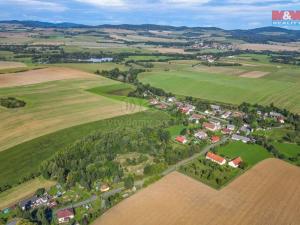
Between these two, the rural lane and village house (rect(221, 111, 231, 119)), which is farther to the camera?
village house (rect(221, 111, 231, 119))

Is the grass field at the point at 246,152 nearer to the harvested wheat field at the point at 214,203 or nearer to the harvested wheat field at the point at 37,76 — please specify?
the harvested wheat field at the point at 214,203

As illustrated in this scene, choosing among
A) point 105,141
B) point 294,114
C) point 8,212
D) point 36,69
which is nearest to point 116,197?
point 8,212

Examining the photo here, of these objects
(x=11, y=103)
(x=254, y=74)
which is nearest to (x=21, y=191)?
(x=11, y=103)

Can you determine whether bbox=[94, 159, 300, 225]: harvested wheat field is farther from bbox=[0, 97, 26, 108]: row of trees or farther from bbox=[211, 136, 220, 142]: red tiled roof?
bbox=[0, 97, 26, 108]: row of trees

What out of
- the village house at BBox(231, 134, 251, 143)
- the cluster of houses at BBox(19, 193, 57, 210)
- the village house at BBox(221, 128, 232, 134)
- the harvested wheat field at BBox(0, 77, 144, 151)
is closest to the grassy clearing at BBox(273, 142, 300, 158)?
the village house at BBox(231, 134, 251, 143)

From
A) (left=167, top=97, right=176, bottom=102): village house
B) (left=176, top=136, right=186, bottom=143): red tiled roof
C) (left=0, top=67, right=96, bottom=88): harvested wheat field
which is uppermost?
(left=0, top=67, right=96, bottom=88): harvested wheat field

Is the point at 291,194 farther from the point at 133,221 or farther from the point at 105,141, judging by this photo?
the point at 105,141

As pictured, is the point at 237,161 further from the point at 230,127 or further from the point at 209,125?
the point at 230,127
